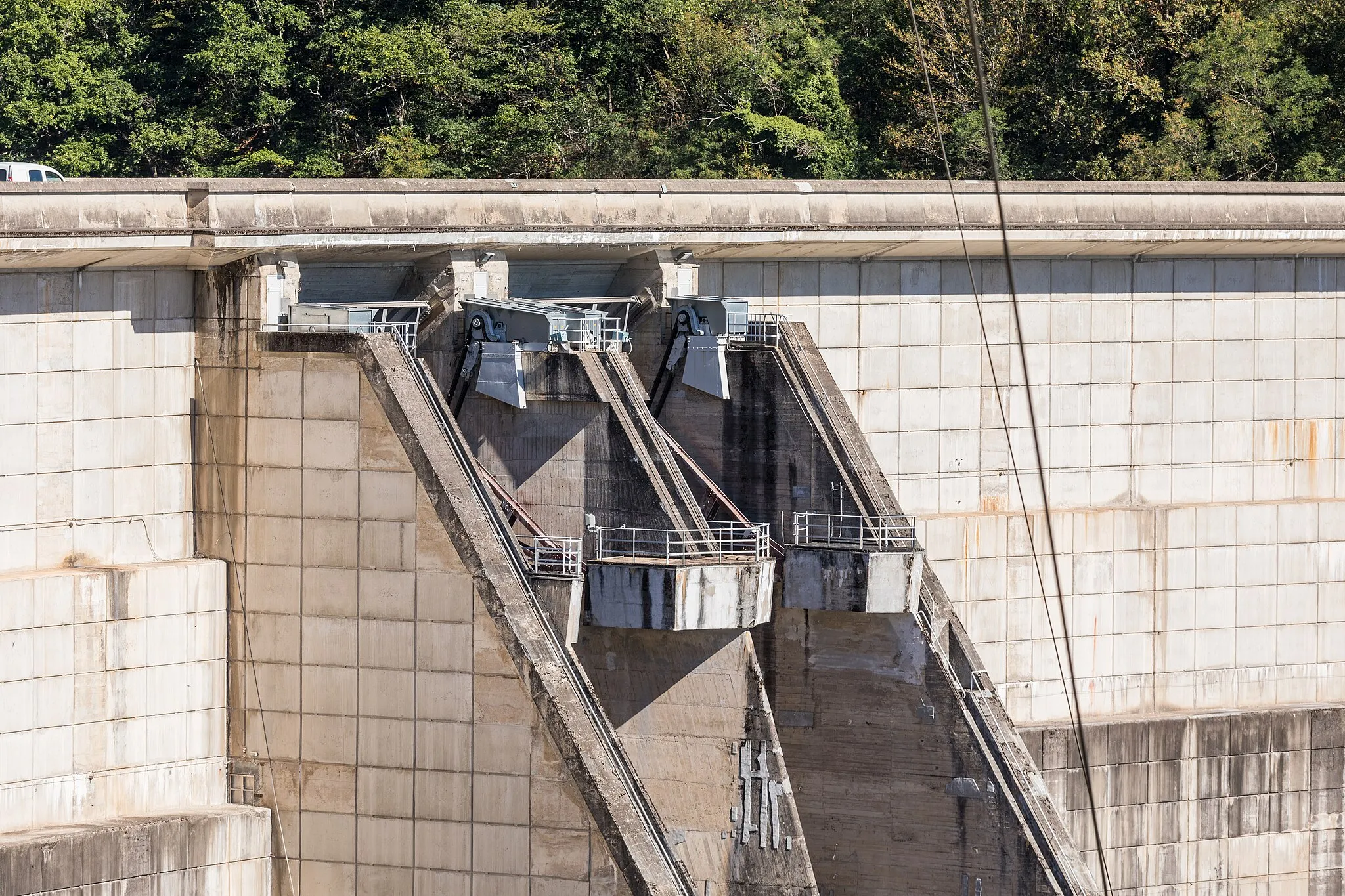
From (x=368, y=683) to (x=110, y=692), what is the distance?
2.69 m

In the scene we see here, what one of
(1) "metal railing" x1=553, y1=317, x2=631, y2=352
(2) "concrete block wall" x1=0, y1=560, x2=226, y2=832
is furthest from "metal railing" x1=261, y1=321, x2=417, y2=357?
(2) "concrete block wall" x1=0, y1=560, x2=226, y2=832

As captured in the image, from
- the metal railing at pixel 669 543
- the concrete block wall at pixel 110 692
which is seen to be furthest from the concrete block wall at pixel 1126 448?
the concrete block wall at pixel 110 692

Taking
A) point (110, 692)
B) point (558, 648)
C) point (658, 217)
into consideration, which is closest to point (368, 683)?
point (558, 648)

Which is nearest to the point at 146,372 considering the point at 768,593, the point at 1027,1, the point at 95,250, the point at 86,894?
the point at 95,250

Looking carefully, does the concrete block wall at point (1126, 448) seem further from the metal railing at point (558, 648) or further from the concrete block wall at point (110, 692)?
the concrete block wall at point (110, 692)

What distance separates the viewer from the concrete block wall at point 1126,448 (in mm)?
31484

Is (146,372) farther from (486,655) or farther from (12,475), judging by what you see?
(486,655)

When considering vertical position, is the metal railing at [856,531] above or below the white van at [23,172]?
below

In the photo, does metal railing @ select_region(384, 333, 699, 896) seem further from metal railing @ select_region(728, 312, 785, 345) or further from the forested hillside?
the forested hillside

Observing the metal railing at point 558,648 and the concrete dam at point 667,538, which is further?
the concrete dam at point 667,538

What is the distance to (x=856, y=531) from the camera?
2833cm

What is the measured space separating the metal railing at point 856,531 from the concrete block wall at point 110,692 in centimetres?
687

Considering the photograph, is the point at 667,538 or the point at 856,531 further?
the point at 856,531

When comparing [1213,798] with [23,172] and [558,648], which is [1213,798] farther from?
[23,172]
